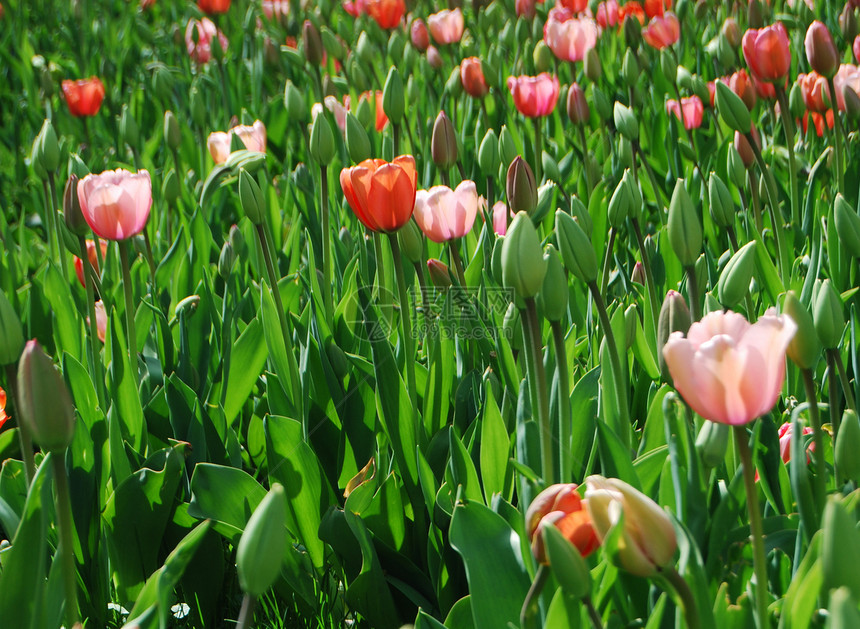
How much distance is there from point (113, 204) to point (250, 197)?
0.71 ft

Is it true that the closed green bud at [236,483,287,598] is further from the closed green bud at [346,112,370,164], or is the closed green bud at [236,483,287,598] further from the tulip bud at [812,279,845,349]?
the closed green bud at [346,112,370,164]

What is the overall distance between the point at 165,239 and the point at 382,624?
4.59ft

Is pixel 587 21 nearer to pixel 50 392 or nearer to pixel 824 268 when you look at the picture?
pixel 824 268

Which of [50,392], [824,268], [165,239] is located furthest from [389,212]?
[165,239]

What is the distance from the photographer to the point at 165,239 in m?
2.16

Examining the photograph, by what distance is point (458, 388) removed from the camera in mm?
1258

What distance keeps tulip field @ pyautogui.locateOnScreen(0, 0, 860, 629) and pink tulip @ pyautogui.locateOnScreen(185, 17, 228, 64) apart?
147cm

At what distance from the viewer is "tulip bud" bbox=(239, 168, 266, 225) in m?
1.23

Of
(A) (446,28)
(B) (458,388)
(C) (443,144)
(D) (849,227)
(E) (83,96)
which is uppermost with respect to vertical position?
(A) (446,28)

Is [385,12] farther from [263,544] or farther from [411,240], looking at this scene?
[263,544]

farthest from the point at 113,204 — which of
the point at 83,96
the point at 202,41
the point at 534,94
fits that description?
the point at 202,41

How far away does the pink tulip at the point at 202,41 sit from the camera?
12.1ft

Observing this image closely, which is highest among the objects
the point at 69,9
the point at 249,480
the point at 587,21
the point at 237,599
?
the point at 69,9

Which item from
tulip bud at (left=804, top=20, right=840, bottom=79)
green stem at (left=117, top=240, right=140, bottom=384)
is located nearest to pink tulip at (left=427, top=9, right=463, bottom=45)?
tulip bud at (left=804, top=20, right=840, bottom=79)
